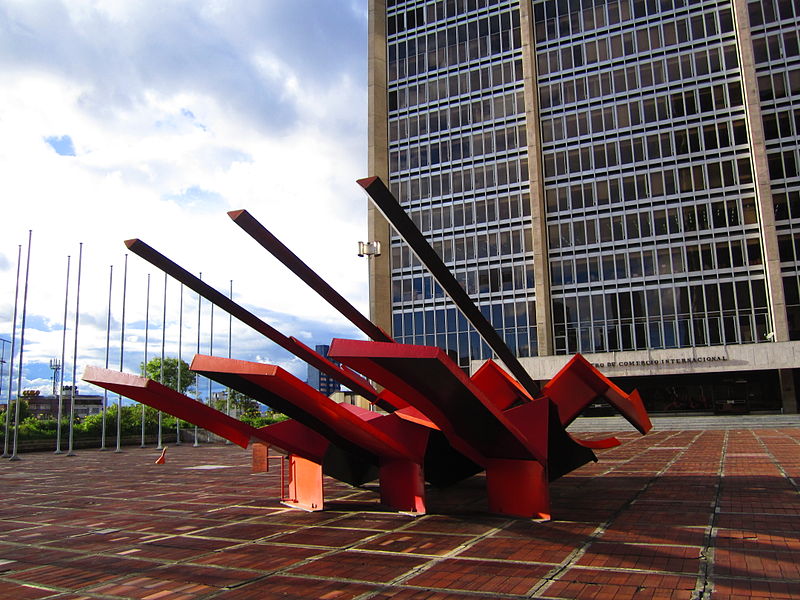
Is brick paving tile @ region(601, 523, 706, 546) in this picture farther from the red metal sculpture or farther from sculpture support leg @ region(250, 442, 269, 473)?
sculpture support leg @ region(250, 442, 269, 473)

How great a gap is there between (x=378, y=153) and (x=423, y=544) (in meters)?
51.4

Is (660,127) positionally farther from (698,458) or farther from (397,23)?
(698,458)

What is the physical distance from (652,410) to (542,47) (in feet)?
99.3

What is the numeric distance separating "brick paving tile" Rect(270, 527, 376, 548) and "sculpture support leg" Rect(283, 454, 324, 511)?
1811mm

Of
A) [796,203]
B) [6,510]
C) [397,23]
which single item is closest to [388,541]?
[6,510]

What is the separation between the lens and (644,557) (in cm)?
653

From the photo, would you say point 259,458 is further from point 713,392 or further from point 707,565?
point 713,392

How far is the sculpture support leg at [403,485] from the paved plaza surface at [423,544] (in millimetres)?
241

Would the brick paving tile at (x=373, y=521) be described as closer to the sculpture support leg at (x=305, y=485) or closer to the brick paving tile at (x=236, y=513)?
the sculpture support leg at (x=305, y=485)

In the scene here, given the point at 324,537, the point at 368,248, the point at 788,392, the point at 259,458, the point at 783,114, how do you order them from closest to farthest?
the point at 324,537, the point at 259,458, the point at 788,392, the point at 783,114, the point at 368,248

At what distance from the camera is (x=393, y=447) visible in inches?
371

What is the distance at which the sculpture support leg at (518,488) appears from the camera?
29.2ft

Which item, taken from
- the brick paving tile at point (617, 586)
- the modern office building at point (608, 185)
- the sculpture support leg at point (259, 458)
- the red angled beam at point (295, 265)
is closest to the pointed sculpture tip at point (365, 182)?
the red angled beam at point (295, 265)

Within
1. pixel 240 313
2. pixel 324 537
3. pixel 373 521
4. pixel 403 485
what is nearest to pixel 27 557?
pixel 324 537
